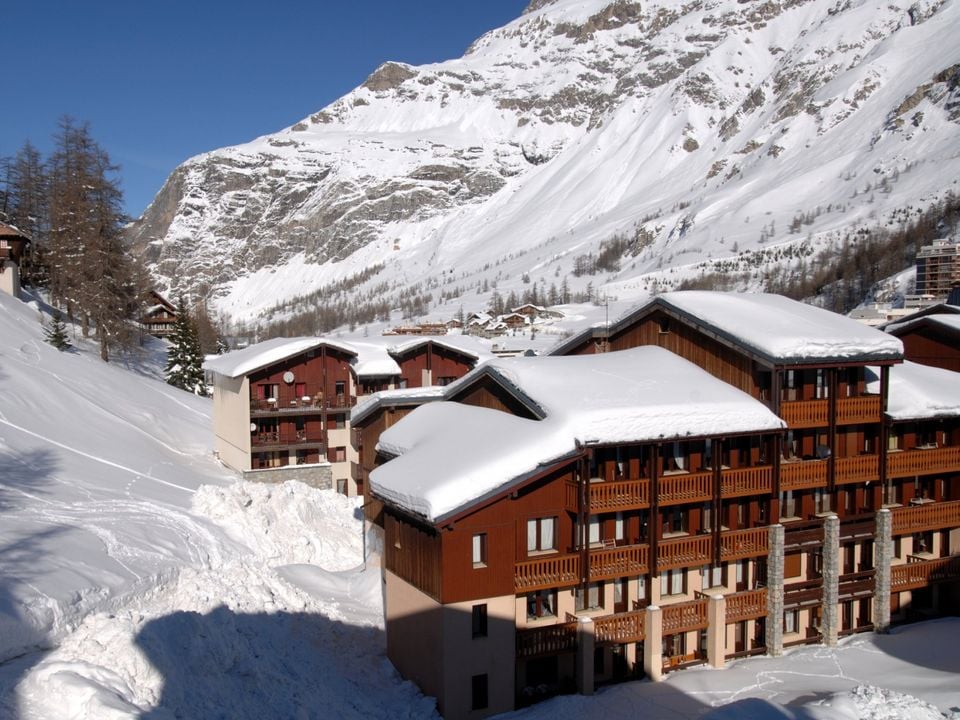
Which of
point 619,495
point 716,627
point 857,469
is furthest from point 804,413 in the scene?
point 619,495

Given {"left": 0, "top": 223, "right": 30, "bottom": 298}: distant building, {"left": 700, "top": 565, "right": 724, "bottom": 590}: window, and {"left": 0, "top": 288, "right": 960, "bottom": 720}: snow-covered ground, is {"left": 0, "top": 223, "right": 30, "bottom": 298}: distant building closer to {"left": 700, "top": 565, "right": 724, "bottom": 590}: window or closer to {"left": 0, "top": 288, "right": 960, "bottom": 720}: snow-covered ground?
{"left": 0, "top": 288, "right": 960, "bottom": 720}: snow-covered ground

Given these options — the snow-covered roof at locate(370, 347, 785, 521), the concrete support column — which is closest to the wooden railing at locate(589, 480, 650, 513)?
the snow-covered roof at locate(370, 347, 785, 521)

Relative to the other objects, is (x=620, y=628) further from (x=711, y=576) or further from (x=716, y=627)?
(x=711, y=576)

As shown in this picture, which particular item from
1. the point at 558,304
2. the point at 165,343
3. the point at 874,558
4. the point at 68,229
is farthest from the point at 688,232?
the point at 874,558

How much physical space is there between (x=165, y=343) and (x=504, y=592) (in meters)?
56.3

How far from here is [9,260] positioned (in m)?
46.5

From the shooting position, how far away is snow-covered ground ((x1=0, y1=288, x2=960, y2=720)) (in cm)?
1568

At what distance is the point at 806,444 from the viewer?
23562 millimetres

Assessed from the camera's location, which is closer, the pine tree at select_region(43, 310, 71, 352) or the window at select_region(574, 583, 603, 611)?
the window at select_region(574, 583, 603, 611)

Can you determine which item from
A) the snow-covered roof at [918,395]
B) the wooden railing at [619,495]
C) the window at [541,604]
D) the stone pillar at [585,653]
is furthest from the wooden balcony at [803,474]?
the window at [541,604]

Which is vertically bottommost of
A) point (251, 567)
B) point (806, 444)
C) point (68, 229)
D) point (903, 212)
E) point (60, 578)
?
point (251, 567)

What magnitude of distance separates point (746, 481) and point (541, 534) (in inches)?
233

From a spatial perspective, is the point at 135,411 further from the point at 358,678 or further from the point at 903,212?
the point at 903,212

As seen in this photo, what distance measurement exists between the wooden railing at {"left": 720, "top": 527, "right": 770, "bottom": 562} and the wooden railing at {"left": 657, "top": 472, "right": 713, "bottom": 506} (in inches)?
50.5
